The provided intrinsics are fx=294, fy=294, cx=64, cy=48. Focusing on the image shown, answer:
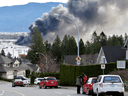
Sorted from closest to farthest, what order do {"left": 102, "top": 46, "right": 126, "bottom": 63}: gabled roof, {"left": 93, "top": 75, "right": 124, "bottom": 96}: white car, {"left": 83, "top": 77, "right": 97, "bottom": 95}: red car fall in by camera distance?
{"left": 93, "top": 75, "right": 124, "bottom": 96}: white car < {"left": 83, "top": 77, "right": 97, "bottom": 95}: red car < {"left": 102, "top": 46, "right": 126, "bottom": 63}: gabled roof

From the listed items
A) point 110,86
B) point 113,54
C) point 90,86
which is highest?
point 113,54

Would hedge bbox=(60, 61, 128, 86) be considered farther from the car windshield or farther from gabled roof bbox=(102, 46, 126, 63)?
the car windshield

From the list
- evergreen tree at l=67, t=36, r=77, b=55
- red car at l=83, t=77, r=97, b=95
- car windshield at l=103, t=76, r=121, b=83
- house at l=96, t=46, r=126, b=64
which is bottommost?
red car at l=83, t=77, r=97, b=95

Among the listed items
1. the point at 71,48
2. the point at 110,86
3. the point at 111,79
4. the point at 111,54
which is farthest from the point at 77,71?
the point at 71,48

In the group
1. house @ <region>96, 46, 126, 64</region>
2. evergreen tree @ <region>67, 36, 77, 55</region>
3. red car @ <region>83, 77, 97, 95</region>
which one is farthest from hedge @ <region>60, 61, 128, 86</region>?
evergreen tree @ <region>67, 36, 77, 55</region>

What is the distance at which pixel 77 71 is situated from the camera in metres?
38.2

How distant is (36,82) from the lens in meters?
60.9

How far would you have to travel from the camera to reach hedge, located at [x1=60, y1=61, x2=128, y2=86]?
35281 millimetres

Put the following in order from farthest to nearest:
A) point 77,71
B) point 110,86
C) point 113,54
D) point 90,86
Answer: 1. point 113,54
2. point 77,71
3. point 90,86
4. point 110,86

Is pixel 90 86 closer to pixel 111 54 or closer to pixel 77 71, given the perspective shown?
pixel 77 71

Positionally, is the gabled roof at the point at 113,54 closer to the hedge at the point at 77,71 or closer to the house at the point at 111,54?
the house at the point at 111,54

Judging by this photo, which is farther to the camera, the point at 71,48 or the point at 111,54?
the point at 71,48

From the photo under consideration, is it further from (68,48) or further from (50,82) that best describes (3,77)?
(50,82)

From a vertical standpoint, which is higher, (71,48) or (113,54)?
(71,48)
